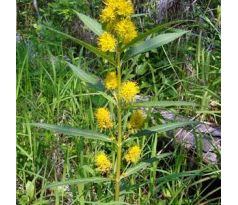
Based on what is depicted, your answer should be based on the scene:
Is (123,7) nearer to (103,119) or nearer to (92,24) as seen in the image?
(92,24)

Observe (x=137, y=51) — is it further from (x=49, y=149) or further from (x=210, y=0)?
(x=210, y=0)

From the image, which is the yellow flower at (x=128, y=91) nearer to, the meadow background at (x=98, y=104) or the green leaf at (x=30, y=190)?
the meadow background at (x=98, y=104)

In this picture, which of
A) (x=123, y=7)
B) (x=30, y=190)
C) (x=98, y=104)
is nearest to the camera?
(x=123, y=7)

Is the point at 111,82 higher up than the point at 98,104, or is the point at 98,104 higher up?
the point at 111,82

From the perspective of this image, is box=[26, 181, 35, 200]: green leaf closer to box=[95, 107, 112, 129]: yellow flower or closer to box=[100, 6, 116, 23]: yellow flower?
box=[95, 107, 112, 129]: yellow flower

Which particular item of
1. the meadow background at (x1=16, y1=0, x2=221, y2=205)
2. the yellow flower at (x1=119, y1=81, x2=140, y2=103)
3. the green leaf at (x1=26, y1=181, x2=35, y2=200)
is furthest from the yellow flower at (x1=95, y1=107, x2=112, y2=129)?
the green leaf at (x1=26, y1=181, x2=35, y2=200)

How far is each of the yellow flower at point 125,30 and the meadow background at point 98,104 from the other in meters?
0.29

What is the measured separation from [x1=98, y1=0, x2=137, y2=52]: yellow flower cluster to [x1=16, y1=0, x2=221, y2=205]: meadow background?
29 centimetres

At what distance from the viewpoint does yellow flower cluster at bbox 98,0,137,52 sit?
94 cm

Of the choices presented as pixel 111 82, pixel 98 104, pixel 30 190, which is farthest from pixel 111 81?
pixel 98 104

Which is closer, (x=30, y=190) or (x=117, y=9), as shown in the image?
(x=117, y=9)

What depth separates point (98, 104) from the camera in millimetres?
1731

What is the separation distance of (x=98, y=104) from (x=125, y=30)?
2.61 feet
